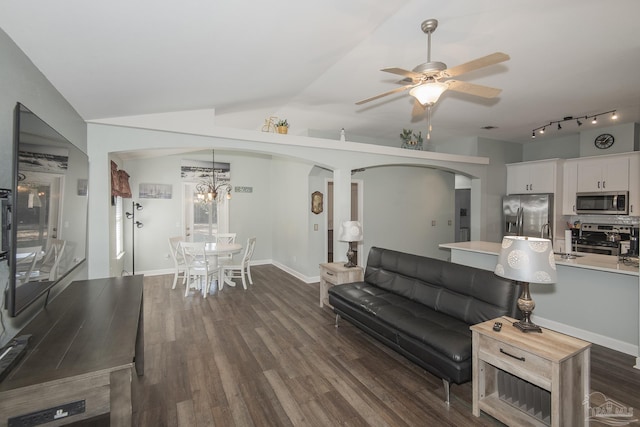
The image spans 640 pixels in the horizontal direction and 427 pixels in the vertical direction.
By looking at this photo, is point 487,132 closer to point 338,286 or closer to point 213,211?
point 338,286

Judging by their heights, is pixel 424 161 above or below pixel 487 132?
below

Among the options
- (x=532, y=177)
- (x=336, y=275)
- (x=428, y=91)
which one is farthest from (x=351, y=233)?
(x=532, y=177)

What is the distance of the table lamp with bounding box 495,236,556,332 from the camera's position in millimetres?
1903

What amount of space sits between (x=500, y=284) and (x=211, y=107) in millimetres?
3685

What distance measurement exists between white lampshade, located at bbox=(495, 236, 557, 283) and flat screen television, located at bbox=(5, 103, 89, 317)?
111 inches

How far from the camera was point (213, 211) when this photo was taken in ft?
22.9

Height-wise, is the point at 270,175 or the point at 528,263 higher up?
the point at 270,175

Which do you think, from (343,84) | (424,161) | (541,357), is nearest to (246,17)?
(343,84)

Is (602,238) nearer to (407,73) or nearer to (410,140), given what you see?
(410,140)

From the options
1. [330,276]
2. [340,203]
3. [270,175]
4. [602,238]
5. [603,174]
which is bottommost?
[330,276]

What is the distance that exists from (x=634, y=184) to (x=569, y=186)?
91 cm

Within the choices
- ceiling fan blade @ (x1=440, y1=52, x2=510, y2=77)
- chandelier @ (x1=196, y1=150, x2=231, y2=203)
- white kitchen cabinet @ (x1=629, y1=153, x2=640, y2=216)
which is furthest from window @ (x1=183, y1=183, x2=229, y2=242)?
white kitchen cabinet @ (x1=629, y1=153, x2=640, y2=216)

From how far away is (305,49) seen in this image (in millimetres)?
2559

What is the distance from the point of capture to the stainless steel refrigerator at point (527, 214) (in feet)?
18.7
